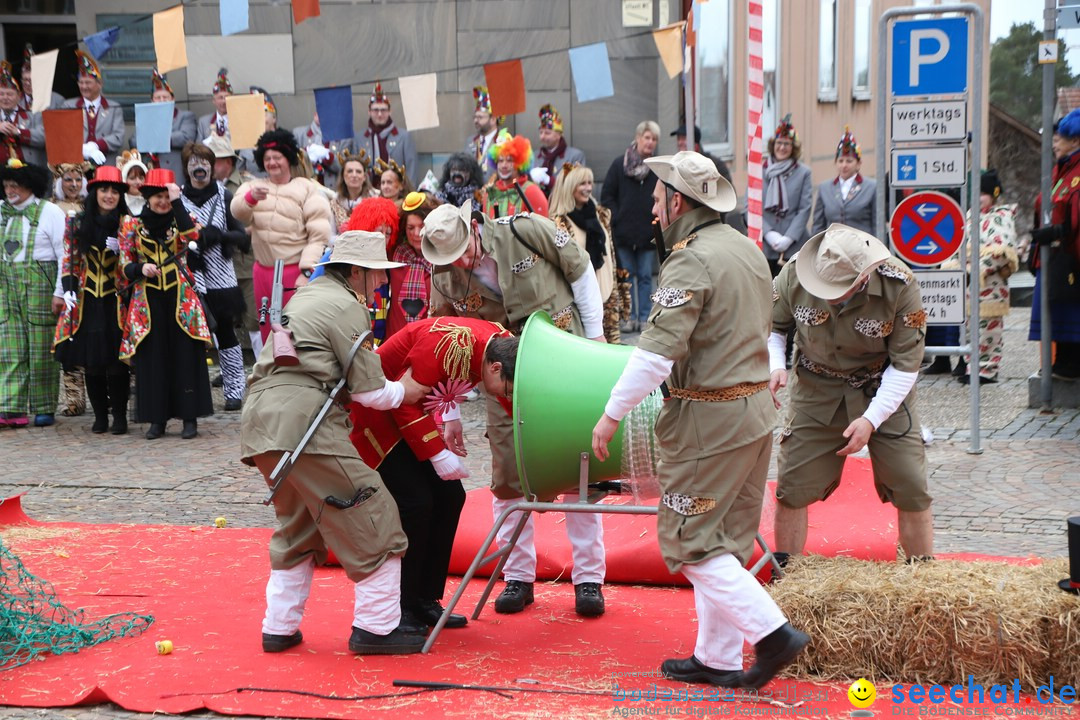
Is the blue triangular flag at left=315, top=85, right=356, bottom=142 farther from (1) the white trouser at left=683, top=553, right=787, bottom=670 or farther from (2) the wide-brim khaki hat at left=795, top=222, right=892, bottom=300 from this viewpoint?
(1) the white trouser at left=683, top=553, right=787, bottom=670

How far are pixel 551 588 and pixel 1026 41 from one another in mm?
30701

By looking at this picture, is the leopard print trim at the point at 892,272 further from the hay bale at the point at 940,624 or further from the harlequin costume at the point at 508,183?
the harlequin costume at the point at 508,183

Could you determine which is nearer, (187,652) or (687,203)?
(687,203)

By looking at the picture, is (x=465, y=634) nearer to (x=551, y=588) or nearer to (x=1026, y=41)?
(x=551, y=588)

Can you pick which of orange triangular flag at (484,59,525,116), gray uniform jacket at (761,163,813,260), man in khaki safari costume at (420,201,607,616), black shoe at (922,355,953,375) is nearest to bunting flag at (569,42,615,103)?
orange triangular flag at (484,59,525,116)

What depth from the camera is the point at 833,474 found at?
18.3ft

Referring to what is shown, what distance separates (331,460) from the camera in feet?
16.0

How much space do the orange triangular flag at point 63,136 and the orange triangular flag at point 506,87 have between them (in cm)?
367

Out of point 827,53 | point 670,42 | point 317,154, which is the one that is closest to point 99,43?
point 317,154

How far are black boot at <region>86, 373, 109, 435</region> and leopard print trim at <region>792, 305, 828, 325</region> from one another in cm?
652

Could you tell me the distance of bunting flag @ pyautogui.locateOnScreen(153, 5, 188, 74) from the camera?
38.5 feet

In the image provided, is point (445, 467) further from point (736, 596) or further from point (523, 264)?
point (736, 596)

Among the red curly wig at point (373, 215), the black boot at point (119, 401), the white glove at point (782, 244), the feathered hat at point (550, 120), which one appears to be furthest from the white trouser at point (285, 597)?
the feathered hat at point (550, 120)

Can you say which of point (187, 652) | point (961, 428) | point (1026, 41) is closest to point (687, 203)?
point (187, 652)
